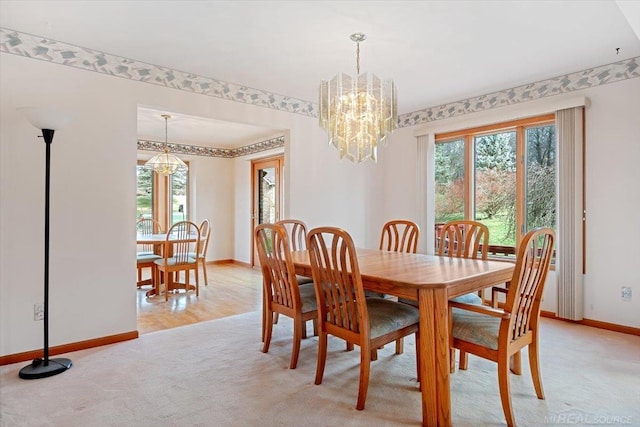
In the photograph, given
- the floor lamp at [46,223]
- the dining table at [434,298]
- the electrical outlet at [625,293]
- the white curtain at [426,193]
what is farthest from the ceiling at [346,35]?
the electrical outlet at [625,293]

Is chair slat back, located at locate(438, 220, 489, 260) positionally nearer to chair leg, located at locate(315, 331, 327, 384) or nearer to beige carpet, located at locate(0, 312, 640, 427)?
beige carpet, located at locate(0, 312, 640, 427)

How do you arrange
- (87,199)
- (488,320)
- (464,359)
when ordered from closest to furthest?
1. (488,320)
2. (464,359)
3. (87,199)

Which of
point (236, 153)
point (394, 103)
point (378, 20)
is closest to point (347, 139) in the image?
point (394, 103)

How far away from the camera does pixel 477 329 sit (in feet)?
6.32

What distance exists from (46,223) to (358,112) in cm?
228

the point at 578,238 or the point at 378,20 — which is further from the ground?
the point at 378,20

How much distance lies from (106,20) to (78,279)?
1.93m

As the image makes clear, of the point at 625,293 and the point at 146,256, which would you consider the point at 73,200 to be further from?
the point at 625,293

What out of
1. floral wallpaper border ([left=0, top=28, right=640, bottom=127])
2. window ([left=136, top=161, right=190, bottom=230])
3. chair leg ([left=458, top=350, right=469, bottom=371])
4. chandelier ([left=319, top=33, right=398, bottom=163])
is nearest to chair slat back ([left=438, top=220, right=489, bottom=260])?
chair leg ([left=458, top=350, right=469, bottom=371])

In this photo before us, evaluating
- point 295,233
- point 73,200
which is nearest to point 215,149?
point 295,233

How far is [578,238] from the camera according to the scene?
3.41 metres

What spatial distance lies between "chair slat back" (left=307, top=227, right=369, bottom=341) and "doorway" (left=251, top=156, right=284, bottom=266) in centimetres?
417

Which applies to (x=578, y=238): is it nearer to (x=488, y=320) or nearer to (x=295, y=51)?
(x=488, y=320)

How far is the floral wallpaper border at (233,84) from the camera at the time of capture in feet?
8.86
